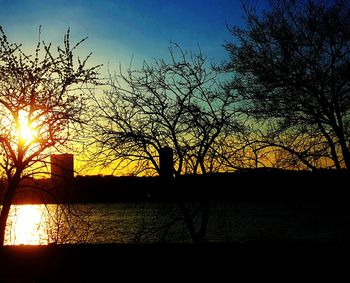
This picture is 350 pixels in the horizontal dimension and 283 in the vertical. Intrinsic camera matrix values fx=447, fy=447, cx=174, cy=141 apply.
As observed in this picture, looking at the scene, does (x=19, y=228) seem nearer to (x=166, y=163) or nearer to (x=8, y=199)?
(x=8, y=199)

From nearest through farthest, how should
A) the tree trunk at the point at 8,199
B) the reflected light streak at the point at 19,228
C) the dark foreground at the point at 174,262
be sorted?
1. the dark foreground at the point at 174,262
2. the tree trunk at the point at 8,199
3. the reflected light streak at the point at 19,228

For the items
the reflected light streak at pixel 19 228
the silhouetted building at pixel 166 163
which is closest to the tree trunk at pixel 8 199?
the reflected light streak at pixel 19 228

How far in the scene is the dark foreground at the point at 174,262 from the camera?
388 inches

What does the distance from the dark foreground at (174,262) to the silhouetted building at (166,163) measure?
306cm

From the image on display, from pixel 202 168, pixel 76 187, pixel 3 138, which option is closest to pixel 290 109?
pixel 202 168

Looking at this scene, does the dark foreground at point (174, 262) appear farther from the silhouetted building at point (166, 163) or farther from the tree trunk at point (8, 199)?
the silhouetted building at point (166, 163)

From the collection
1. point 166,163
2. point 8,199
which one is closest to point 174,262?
point 166,163

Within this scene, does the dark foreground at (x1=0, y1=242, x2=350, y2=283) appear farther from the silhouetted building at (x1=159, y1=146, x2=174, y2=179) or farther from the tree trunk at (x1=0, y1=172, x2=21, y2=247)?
the silhouetted building at (x1=159, y1=146, x2=174, y2=179)

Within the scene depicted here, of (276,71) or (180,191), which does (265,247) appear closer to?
(180,191)

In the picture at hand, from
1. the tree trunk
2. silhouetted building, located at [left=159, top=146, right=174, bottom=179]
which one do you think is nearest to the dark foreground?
the tree trunk

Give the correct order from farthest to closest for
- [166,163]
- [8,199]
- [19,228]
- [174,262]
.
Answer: [19,228] < [166,163] < [8,199] < [174,262]

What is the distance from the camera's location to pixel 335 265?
9586mm

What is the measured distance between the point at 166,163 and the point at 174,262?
4024 millimetres

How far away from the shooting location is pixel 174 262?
35.2 ft
